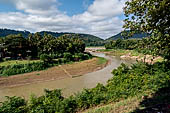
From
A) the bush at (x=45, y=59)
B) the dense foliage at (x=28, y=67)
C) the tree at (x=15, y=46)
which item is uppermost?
the tree at (x=15, y=46)

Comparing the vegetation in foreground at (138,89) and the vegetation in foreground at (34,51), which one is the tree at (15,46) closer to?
the vegetation in foreground at (34,51)

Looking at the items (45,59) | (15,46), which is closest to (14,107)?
(45,59)

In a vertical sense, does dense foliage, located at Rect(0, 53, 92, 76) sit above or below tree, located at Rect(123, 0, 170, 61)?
below

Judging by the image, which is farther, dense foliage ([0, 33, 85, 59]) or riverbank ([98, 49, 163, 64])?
dense foliage ([0, 33, 85, 59])

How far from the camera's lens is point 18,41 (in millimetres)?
32562

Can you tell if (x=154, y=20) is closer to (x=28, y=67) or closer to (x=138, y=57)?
(x=28, y=67)

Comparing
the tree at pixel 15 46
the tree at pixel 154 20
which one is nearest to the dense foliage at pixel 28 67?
the tree at pixel 15 46

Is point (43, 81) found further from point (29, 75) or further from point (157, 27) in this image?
point (157, 27)

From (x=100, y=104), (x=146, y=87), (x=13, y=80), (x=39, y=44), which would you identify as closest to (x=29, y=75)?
(x=13, y=80)

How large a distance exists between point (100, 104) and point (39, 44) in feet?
102

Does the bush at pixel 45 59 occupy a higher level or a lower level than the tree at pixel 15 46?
lower

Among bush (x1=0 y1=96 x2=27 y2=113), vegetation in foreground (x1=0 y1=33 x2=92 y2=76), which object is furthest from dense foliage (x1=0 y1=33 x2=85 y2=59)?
bush (x1=0 y1=96 x2=27 y2=113)

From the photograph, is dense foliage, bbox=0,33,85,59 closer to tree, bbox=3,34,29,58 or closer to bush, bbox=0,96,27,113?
tree, bbox=3,34,29,58

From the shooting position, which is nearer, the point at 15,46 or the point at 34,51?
the point at 15,46
